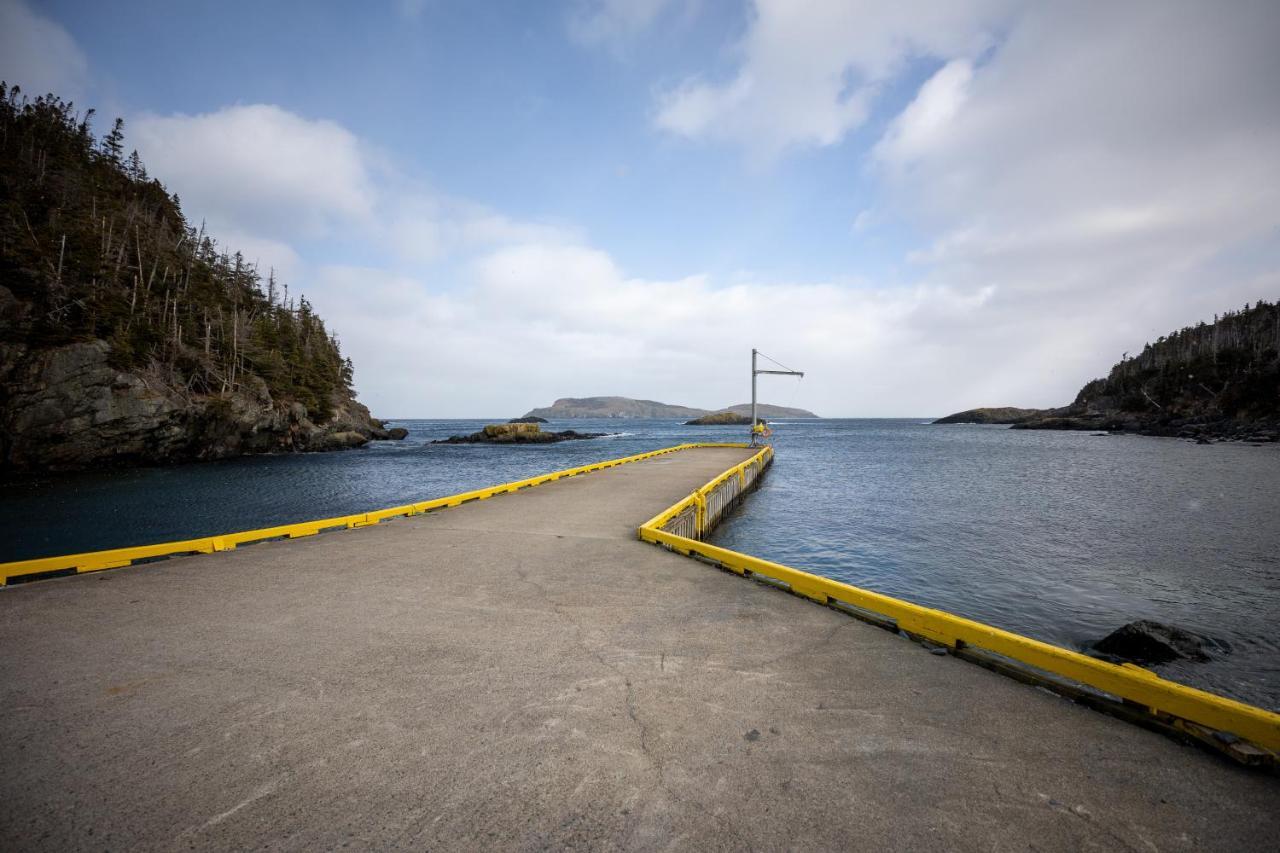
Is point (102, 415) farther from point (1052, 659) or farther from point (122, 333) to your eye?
point (1052, 659)

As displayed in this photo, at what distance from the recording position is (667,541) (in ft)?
26.7

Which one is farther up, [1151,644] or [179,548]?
[179,548]

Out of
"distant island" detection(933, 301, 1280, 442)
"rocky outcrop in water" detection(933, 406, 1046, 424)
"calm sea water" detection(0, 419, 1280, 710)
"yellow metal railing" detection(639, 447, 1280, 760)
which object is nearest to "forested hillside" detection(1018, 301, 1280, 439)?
"distant island" detection(933, 301, 1280, 442)

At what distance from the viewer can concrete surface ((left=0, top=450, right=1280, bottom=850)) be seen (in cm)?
230

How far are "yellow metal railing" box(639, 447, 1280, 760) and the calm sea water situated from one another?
5.14m

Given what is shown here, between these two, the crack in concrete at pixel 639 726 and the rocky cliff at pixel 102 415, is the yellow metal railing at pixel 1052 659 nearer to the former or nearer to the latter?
the crack in concrete at pixel 639 726

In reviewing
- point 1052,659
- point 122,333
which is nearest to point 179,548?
point 1052,659

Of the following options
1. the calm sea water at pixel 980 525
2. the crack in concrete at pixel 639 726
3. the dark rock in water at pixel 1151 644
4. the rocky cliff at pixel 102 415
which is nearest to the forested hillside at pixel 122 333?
the rocky cliff at pixel 102 415

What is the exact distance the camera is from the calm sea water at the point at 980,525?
8875 millimetres

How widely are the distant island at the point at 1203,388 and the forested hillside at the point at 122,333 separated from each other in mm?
95345

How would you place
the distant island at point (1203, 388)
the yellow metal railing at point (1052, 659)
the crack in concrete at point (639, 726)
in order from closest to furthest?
the crack in concrete at point (639, 726)
the yellow metal railing at point (1052, 659)
the distant island at point (1203, 388)

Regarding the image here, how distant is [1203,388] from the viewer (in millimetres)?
74938

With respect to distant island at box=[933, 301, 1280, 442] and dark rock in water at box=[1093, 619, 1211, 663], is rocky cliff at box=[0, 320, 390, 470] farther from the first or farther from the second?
distant island at box=[933, 301, 1280, 442]

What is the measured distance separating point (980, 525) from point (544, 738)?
17.8 m
